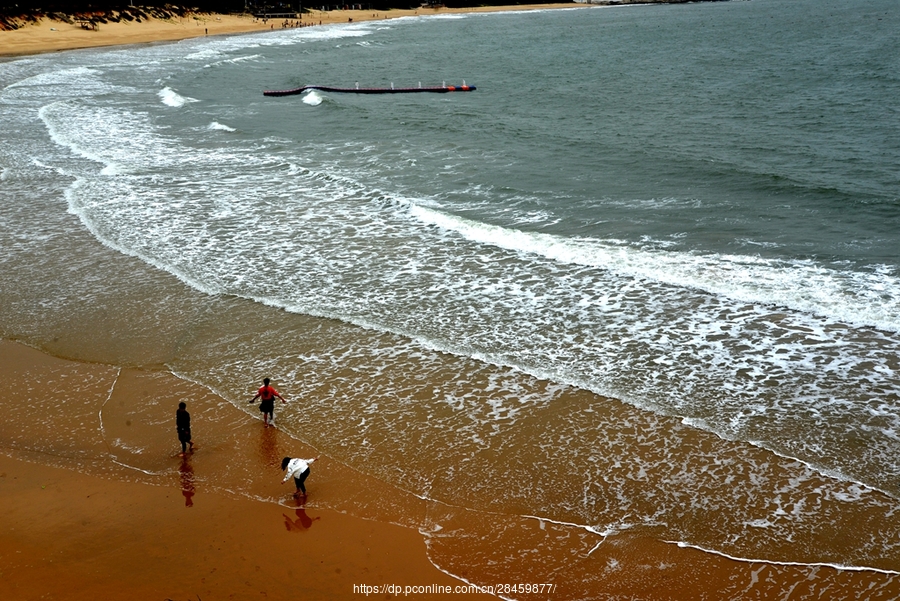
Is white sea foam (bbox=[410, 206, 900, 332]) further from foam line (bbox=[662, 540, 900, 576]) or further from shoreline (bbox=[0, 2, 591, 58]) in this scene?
shoreline (bbox=[0, 2, 591, 58])

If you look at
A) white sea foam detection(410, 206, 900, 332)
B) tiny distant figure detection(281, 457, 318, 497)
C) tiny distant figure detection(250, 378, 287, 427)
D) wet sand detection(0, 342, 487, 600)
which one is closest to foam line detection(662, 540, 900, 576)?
wet sand detection(0, 342, 487, 600)

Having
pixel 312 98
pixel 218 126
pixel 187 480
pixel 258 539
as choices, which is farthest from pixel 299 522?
pixel 312 98

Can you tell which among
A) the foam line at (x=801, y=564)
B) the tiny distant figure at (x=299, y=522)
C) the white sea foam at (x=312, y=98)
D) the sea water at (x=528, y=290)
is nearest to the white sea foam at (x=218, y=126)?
the sea water at (x=528, y=290)

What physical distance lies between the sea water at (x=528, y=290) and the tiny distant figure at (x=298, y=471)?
1.05 meters

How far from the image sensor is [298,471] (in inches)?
417

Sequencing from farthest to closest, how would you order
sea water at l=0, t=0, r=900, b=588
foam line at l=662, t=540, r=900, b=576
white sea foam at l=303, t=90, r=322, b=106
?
white sea foam at l=303, t=90, r=322, b=106 → sea water at l=0, t=0, r=900, b=588 → foam line at l=662, t=540, r=900, b=576

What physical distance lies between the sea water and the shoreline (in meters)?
43.0

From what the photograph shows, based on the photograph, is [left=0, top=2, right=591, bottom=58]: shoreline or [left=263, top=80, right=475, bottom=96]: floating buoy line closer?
[left=263, top=80, right=475, bottom=96]: floating buoy line

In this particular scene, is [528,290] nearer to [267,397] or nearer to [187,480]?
[267,397]

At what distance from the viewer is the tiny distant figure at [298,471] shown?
10594mm

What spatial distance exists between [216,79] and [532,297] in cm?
4469

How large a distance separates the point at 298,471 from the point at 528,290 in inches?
332

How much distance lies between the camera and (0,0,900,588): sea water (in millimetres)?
11305

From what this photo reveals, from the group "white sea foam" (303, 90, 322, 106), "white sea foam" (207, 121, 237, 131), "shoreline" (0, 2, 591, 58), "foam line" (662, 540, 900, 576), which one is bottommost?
"foam line" (662, 540, 900, 576)
